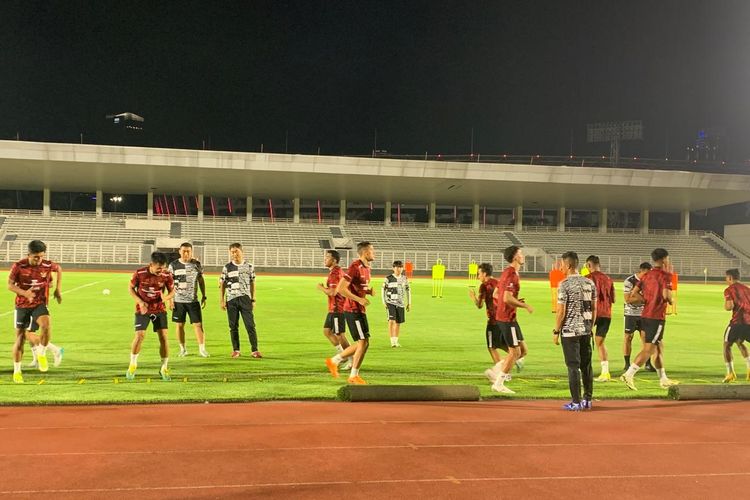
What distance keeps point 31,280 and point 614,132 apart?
71.0 metres

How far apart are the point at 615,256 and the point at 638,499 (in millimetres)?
53137

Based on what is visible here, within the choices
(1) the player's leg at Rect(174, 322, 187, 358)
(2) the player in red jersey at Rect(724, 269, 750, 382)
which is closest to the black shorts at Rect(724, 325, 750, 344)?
(2) the player in red jersey at Rect(724, 269, 750, 382)

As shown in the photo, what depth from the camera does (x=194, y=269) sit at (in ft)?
38.5

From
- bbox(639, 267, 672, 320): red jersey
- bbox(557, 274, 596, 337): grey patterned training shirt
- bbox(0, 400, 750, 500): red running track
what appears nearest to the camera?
bbox(0, 400, 750, 500): red running track

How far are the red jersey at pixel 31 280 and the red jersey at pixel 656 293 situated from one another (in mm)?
8570

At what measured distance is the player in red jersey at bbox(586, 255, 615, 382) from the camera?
10273 millimetres

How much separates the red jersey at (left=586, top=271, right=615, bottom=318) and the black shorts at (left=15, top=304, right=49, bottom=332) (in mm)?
8024

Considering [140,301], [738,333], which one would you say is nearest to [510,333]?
[738,333]

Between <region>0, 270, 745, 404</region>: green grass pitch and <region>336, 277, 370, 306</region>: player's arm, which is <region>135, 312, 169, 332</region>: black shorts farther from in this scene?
<region>336, 277, 370, 306</region>: player's arm

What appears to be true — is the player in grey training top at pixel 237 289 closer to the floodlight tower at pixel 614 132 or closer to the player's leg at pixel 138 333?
the player's leg at pixel 138 333

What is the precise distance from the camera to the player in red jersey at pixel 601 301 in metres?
10.3

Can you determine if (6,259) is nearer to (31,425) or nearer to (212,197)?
(212,197)

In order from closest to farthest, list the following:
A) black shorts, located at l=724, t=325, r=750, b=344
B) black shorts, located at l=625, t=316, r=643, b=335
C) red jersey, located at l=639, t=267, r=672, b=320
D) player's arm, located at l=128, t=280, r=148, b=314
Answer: player's arm, located at l=128, t=280, r=148, b=314 → red jersey, located at l=639, t=267, r=672, b=320 → black shorts, located at l=724, t=325, r=750, b=344 → black shorts, located at l=625, t=316, r=643, b=335

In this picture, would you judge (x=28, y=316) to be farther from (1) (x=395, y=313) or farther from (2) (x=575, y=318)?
(2) (x=575, y=318)
